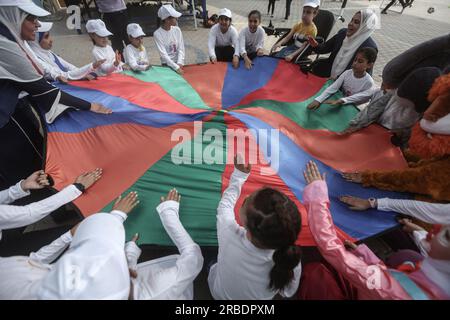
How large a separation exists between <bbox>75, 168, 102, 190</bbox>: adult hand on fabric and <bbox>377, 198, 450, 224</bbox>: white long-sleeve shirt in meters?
1.89

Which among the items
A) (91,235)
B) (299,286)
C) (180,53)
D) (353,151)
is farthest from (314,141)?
(180,53)

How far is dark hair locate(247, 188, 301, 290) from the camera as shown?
938mm

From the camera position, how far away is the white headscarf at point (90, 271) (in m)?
0.73

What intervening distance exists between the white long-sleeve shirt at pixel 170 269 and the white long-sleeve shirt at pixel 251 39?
105 inches

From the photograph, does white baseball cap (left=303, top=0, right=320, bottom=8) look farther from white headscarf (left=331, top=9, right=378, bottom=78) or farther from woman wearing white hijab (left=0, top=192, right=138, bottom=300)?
woman wearing white hijab (left=0, top=192, right=138, bottom=300)

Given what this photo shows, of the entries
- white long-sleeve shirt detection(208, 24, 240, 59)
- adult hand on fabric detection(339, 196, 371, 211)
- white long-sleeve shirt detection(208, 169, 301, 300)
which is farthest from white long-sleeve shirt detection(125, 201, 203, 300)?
white long-sleeve shirt detection(208, 24, 240, 59)

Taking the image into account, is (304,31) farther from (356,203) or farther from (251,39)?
(356,203)

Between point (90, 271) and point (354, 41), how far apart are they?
306cm

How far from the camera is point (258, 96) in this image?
8.02 feet

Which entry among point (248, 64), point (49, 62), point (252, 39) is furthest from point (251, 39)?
point (49, 62)

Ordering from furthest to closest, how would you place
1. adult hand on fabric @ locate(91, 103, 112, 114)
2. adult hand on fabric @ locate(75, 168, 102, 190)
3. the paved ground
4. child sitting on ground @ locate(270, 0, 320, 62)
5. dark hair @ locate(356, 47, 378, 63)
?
the paved ground → child sitting on ground @ locate(270, 0, 320, 62) → dark hair @ locate(356, 47, 378, 63) → adult hand on fabric @ locate(91, 103, 112, 114) → adult hand on fabric @ locate(75, 168, 102, 190)

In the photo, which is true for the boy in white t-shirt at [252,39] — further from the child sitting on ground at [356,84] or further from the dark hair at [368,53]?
the dark hair at [368,53]
